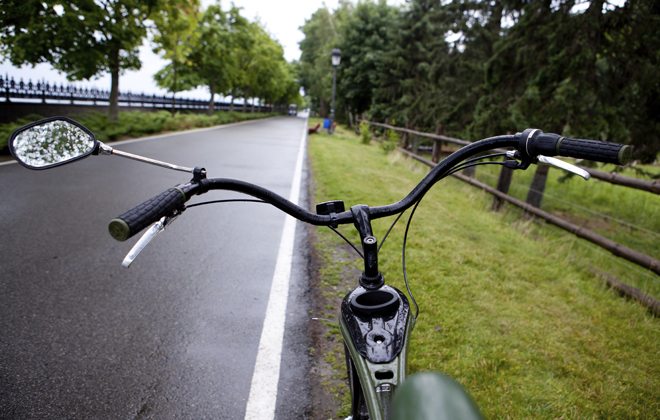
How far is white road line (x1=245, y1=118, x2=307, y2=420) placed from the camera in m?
2.51

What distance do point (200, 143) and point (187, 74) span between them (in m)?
15.9

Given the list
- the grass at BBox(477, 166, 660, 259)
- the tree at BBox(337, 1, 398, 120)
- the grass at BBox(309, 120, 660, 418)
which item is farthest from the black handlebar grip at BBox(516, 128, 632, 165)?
the tree at BBox(337, 1, 398, 120)

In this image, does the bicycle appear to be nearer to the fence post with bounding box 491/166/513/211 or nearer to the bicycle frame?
the bicycle frame

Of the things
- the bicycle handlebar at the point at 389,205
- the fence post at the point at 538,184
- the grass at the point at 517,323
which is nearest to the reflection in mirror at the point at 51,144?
the bicycle handlebar at the point at 389,205

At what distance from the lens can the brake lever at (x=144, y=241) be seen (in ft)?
3.34

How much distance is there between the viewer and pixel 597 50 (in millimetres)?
8125

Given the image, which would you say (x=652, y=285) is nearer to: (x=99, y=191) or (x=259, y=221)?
(x=259, y=221)

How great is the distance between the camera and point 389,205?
53.1 inches

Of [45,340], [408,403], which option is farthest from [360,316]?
[45,340]

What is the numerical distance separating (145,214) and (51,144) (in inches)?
32.1

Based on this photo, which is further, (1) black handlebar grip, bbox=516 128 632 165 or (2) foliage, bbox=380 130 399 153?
(2) foliage, bbox=380 130 399 153

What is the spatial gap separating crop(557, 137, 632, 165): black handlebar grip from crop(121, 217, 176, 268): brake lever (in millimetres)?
1146

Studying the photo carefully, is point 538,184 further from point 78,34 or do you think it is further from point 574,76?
point 78,34

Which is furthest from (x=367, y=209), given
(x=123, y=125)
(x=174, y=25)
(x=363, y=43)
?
(x=363, y=43)
